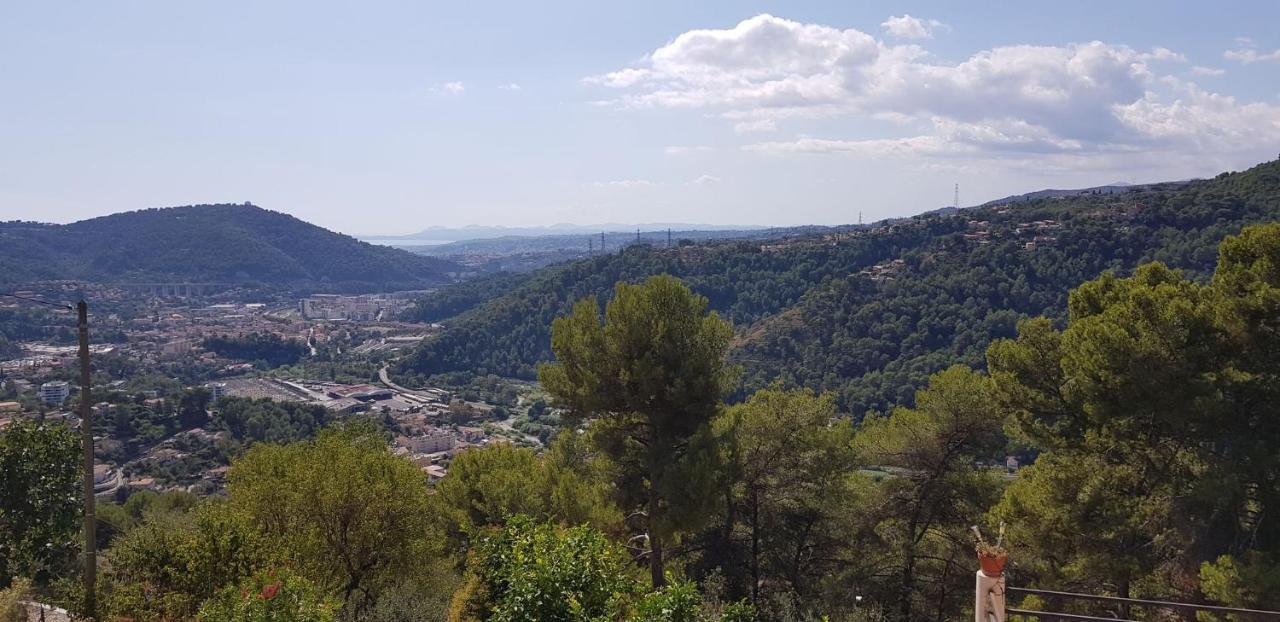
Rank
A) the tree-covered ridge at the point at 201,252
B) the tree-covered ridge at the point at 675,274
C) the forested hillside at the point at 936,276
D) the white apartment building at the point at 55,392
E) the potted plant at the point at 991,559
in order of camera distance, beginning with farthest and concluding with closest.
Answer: the tree-covered ridge at the point at 201,252 < the tree-covered ridge at the point at 675,274 < the white apartment building at the point at 55,392 < the forested hillside at the point at 936,276 < the potted plant at the point at 991,559

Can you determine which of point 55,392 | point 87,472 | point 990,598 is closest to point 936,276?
point 990,598

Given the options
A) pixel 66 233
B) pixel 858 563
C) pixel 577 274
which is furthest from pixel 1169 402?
pixel 66 233

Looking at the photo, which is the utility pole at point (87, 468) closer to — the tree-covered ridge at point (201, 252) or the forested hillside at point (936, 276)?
the forested hillside at point (936, 276)

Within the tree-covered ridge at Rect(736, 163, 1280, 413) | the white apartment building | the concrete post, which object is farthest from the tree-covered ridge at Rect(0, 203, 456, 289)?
the concrete post

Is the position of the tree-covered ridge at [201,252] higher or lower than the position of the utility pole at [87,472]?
higher

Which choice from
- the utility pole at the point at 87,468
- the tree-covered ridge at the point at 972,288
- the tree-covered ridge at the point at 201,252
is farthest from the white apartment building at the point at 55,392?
the tree-covered ridge at the point at 201,252

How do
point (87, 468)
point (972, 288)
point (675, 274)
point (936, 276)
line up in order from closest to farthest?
point (87, 468) < point (972, 288) < point (936, 276) < point (675, 274)

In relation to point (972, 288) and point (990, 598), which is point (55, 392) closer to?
point (972, 288)
